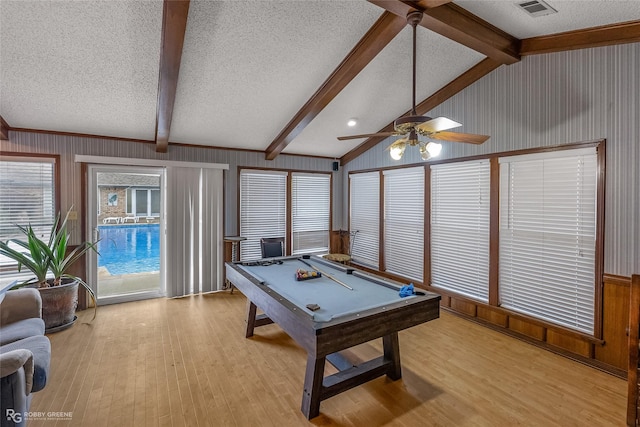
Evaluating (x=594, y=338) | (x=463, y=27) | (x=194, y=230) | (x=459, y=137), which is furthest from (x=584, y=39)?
(x=194, y=230)

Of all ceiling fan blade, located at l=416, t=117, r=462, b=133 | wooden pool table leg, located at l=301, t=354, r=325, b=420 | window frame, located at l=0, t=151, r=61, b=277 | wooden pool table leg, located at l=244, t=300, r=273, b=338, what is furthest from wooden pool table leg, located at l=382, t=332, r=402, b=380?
window frame, located at l=0, t=151, r=61, b=277

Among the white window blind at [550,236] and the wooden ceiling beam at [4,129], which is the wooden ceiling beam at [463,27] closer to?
the white window blind at [550,236]

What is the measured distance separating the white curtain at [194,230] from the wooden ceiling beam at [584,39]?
455cm

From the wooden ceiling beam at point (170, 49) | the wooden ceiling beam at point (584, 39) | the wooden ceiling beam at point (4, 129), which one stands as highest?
the wooden ceiling beam at point (584, 39)

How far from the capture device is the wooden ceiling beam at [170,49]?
7.03ft

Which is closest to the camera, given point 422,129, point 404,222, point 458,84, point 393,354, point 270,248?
point 422,129

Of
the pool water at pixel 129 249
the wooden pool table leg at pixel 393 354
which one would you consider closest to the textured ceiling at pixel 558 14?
the wooden pool table leg at pixel 393 354

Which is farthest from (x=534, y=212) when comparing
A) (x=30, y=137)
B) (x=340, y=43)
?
(x=30, y=137)

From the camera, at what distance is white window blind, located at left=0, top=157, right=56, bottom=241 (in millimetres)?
3787

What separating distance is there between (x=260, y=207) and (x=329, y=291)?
3.21m

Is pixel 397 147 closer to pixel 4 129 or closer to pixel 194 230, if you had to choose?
pixel 194 230

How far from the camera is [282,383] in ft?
8.39

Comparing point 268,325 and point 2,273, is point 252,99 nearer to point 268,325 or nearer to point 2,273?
point 268,325

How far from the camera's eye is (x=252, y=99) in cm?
380
